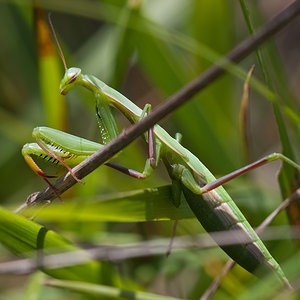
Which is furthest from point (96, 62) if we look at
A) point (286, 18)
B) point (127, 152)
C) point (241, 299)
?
point (286, 18)

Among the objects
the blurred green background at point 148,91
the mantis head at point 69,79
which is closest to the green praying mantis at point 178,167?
the mantis head at point 69,79

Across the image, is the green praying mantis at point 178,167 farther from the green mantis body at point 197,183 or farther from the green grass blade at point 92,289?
the green grass blade at point 92,289

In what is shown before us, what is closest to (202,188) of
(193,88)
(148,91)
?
(193,88)

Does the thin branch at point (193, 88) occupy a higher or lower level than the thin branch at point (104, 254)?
higher

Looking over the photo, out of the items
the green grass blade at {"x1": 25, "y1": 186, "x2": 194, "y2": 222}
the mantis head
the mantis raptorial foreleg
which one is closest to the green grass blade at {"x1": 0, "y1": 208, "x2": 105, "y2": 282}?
the green grass blade at {"x1": 25, "y1": 186, "x2": 194, "y2": 222}

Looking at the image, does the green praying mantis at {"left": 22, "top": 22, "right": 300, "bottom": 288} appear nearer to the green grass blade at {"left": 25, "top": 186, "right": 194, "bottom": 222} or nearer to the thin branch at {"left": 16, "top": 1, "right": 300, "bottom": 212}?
the green grass blade at {"left": 25, "top": 186, "right": 194, "bottom": 222}

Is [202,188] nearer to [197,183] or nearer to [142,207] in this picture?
[197,183]
